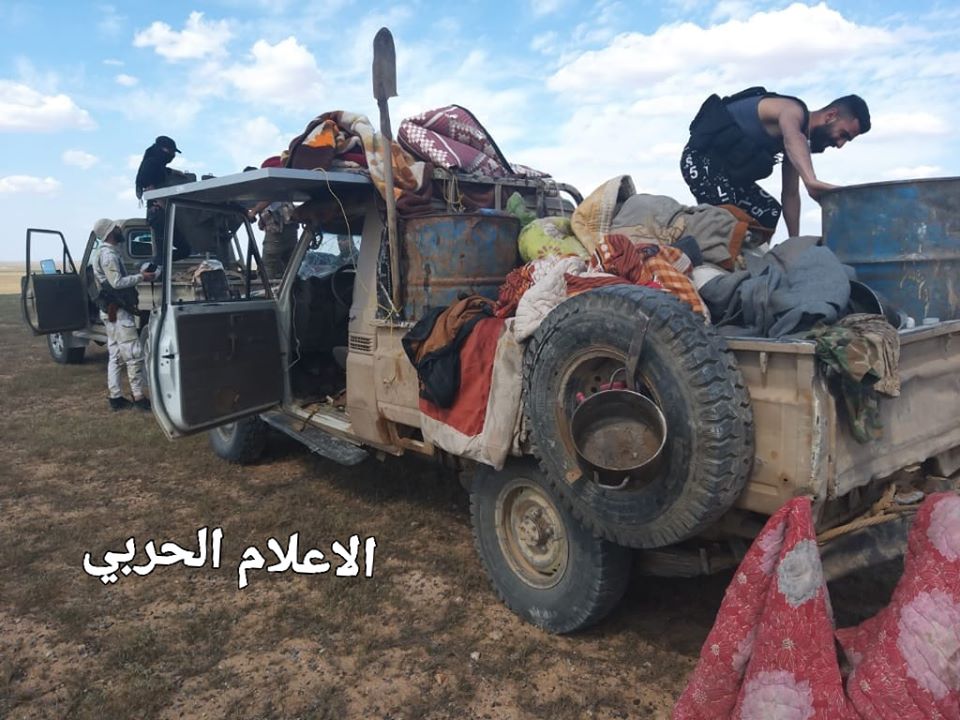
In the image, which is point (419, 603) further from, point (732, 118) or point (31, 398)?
point (31, 398)

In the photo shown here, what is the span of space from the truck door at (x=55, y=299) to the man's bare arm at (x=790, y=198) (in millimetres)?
8628

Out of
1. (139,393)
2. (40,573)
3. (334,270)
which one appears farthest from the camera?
(139,393)

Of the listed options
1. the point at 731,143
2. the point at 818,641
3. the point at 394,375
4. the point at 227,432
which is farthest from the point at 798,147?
the point at 227,432

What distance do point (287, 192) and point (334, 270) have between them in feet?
2.79

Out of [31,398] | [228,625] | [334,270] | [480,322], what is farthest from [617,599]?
[31,398]

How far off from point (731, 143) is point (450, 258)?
1.89 m

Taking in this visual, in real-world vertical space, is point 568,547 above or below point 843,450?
below

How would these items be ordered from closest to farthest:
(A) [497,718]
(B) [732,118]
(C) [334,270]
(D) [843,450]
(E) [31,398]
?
(D) [843,450] → (A) [497,718] → (B) [732,118] → (C) [334,270] → (E) [31,398]

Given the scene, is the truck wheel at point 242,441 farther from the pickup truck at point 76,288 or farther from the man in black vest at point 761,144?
the man in black vest at point 761,144

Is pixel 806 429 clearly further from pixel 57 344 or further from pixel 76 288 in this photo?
pixel 57 344

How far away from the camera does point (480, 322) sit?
327 centimetres

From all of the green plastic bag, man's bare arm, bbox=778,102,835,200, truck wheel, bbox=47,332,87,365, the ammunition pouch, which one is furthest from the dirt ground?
truck wheel, bbox=47,332,87,365

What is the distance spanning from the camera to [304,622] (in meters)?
3.31

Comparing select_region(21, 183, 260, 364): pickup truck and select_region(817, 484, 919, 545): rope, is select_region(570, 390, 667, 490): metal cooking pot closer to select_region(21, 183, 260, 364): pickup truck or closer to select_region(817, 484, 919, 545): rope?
select_region(817, 484, 919, 545): rope
